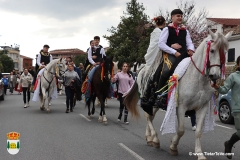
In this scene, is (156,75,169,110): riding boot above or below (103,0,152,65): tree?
below

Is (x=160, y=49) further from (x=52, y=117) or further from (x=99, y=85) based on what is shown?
(x=52, y=117)

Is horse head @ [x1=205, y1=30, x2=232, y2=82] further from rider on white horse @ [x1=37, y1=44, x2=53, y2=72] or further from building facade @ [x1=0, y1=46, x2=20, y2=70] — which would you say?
building facade @ [x1=0, y1=46, x2=20, y2=70]

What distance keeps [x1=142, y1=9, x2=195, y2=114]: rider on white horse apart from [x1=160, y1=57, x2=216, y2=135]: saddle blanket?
0.26 meters

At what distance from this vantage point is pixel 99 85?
464 inches

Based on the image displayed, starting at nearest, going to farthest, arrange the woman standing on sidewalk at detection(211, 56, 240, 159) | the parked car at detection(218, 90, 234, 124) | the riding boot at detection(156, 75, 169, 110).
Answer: the woman standing on sidewalk at detection(211, 56, 240, 159), the riding boot at detection(156, 75, 169, 110), the parked car at detection(218, 90, 234, 124)

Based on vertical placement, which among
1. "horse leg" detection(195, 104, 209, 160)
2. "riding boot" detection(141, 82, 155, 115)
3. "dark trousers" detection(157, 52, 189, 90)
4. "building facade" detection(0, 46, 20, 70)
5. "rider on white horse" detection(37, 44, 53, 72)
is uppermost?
"building facade" detection(0, 46, 20, 70)

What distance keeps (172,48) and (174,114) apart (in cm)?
144

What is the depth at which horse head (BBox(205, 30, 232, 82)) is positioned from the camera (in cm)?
565

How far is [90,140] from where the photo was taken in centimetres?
855

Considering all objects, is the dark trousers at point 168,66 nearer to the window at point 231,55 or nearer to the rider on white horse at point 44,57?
the rider on white horse at point 44,57

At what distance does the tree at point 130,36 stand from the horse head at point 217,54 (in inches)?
1389

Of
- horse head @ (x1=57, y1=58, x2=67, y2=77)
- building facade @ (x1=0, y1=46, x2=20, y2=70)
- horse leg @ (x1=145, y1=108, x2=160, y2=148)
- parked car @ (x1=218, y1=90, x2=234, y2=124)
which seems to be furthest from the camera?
building facade @ (x1=0, y1=46, x2=20, y2=70)

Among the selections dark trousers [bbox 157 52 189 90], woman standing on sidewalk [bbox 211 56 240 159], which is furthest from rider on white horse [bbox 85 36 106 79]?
woman standing on sidewalk [bbox 211 56 240 159]

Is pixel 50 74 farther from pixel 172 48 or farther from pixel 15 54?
pixel 15 54
